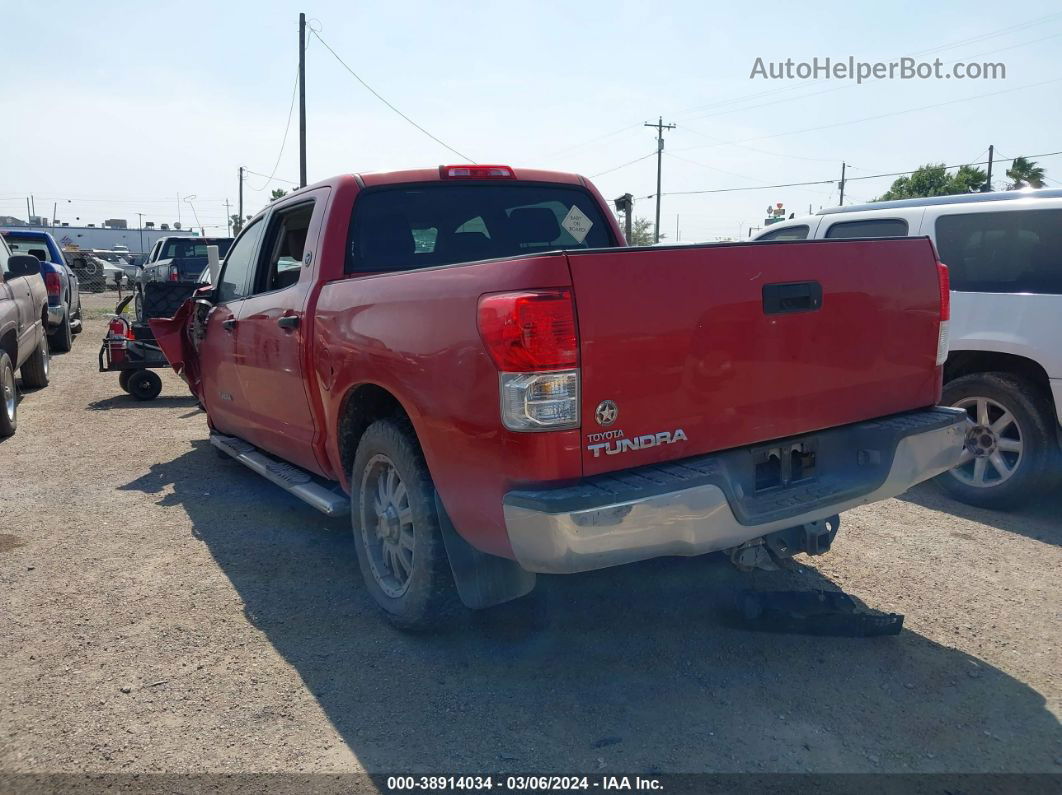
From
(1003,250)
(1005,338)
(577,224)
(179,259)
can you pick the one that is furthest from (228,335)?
(179,259)

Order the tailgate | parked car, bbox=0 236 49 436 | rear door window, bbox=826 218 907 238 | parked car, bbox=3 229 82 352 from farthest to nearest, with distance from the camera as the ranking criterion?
1. parked car, bbox=3 229 82 352
2. parked car, bbox=0 236 49 436
3. rear door window, bbox=826 218 907 238
4. the tailgate

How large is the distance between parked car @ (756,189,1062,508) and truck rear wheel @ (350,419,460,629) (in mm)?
3307

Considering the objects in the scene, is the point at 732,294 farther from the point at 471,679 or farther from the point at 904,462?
the point at 471,679

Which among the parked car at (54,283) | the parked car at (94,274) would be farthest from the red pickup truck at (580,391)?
the parked car at (94,274)

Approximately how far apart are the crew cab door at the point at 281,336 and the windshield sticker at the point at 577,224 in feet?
4.60

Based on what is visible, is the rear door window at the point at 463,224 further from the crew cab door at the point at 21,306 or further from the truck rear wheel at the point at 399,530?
the crew cab door at the point at 21,306

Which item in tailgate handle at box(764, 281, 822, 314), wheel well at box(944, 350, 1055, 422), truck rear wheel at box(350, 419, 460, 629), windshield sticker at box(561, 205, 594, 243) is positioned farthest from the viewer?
wheel well at box(944, 350, 1055, 422)

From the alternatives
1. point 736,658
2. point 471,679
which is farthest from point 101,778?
point 736,658

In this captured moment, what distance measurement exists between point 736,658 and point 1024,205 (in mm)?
3742

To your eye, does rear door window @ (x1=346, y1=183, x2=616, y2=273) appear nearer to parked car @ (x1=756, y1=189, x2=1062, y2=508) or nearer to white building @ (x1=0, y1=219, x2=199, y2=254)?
parked car @ (x1=756, y1=189, x2=1062, y2=508)

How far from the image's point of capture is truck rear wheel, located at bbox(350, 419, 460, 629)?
11.2 ft

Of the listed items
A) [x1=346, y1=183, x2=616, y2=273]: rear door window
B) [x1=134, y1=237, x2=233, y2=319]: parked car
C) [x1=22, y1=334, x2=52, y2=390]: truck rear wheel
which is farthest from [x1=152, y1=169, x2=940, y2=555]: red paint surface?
[x1=134, y1=237, x2=233, y2=319]: parked car

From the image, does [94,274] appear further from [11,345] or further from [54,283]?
[11,345]

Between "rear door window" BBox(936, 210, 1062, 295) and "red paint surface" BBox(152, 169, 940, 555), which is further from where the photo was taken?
"rear door window" BBox(936, 210, 1062, 295)
